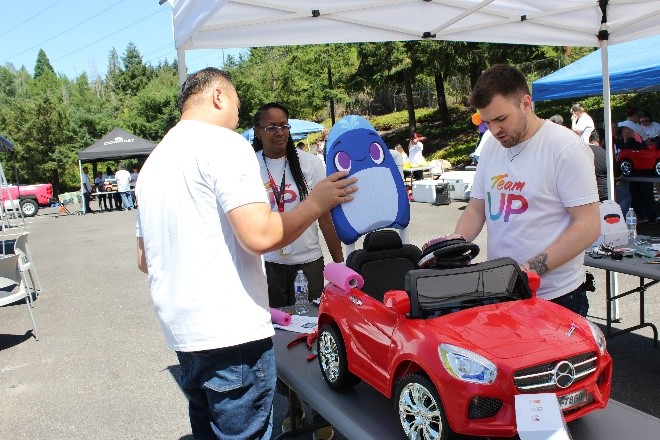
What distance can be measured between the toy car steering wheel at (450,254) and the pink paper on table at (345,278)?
322 mm

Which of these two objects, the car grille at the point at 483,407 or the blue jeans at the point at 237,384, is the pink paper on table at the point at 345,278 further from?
the car grille at the point at 483,407

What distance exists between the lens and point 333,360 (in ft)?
7.82

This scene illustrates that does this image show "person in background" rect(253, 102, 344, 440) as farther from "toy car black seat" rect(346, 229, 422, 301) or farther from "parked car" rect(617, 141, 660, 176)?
"parked car" rect(617, 141, 660, 176)

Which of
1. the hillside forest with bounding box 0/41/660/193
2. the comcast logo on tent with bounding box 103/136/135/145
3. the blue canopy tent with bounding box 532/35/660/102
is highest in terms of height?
the hillside forest with bounding box 0/41/660/193

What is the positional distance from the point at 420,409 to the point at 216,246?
792mm

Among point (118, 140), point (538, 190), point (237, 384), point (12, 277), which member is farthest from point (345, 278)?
point (118, 140)

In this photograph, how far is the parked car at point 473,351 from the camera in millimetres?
1664

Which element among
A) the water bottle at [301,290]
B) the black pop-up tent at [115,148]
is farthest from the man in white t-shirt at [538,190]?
the black pop-up tent at [115,148]

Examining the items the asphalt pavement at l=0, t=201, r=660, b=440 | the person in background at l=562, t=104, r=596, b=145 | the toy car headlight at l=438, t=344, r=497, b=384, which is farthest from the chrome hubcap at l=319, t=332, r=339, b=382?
the person in background at l=562, t=104, r=596, b=145

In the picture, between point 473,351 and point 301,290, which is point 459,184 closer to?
point 301,290

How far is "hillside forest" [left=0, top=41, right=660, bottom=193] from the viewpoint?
84.8 ft

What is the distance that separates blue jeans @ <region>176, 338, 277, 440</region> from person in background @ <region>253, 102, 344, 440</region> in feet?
5.15

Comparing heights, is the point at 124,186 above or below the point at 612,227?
above

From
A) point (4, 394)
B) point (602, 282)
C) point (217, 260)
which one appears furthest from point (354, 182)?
point (602, 282)
